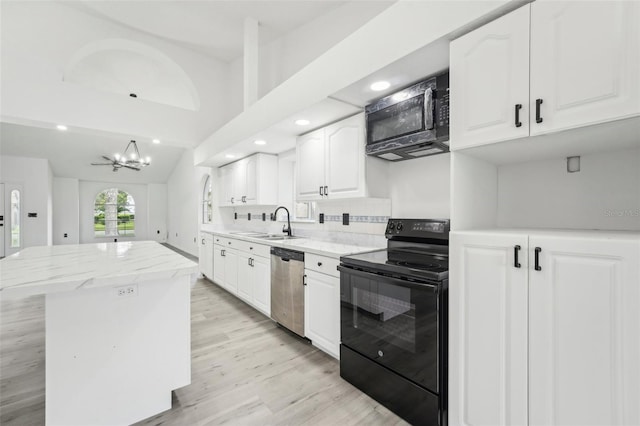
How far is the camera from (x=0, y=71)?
3.20m

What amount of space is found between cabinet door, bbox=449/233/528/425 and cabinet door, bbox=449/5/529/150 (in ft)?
1.60

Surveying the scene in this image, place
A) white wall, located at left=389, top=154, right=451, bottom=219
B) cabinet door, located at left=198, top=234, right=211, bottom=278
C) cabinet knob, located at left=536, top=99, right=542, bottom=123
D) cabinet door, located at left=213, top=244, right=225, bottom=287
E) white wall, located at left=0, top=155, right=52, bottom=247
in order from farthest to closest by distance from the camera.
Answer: white wall, located at left=0, top=155, right=52, bottom=247, cabinet door, located at left=198, top=234, right=211, bottom=278, cabinet door, located at left=213, top=244, right=225, bottom=287, white wall, located at left=389, top=154, right=451, bottom=219, cabinet knob, located at left=536, top=99, right=542, bottom=123

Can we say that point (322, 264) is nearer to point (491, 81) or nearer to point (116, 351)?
point (116, 351)

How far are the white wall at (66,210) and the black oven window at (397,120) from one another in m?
10.7

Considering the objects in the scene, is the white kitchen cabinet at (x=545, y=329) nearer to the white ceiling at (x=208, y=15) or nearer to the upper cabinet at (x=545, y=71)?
the upper cabinet at (x=545, y=71)

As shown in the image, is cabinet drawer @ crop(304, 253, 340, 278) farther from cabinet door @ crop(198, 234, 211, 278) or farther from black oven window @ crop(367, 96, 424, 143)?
cabinet door @ crop(198, 234, 211, 278)

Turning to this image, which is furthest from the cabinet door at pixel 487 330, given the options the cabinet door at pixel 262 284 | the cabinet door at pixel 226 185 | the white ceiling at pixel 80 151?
the white ceiling at pixel 80 151

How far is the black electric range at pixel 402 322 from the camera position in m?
1.47

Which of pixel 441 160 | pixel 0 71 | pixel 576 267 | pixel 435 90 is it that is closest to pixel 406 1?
pixel 435 90

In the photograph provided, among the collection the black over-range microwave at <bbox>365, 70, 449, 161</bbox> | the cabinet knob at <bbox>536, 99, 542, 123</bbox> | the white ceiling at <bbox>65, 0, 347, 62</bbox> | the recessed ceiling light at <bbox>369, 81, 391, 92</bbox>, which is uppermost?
the white ceiling at <bbox>65, 0, 347, 62</bbox>

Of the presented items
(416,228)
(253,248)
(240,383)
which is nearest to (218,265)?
(253,248)

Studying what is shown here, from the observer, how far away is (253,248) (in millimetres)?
3275

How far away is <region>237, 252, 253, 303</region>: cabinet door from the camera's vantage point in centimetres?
337

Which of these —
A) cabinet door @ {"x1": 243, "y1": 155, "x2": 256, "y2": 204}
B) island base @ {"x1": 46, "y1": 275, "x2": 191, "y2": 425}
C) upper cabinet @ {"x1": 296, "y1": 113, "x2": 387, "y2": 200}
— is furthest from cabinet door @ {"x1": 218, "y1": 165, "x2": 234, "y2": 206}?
island base @ {"x1": 46, "y1": 275, "x2": 191, "y2": 425}
